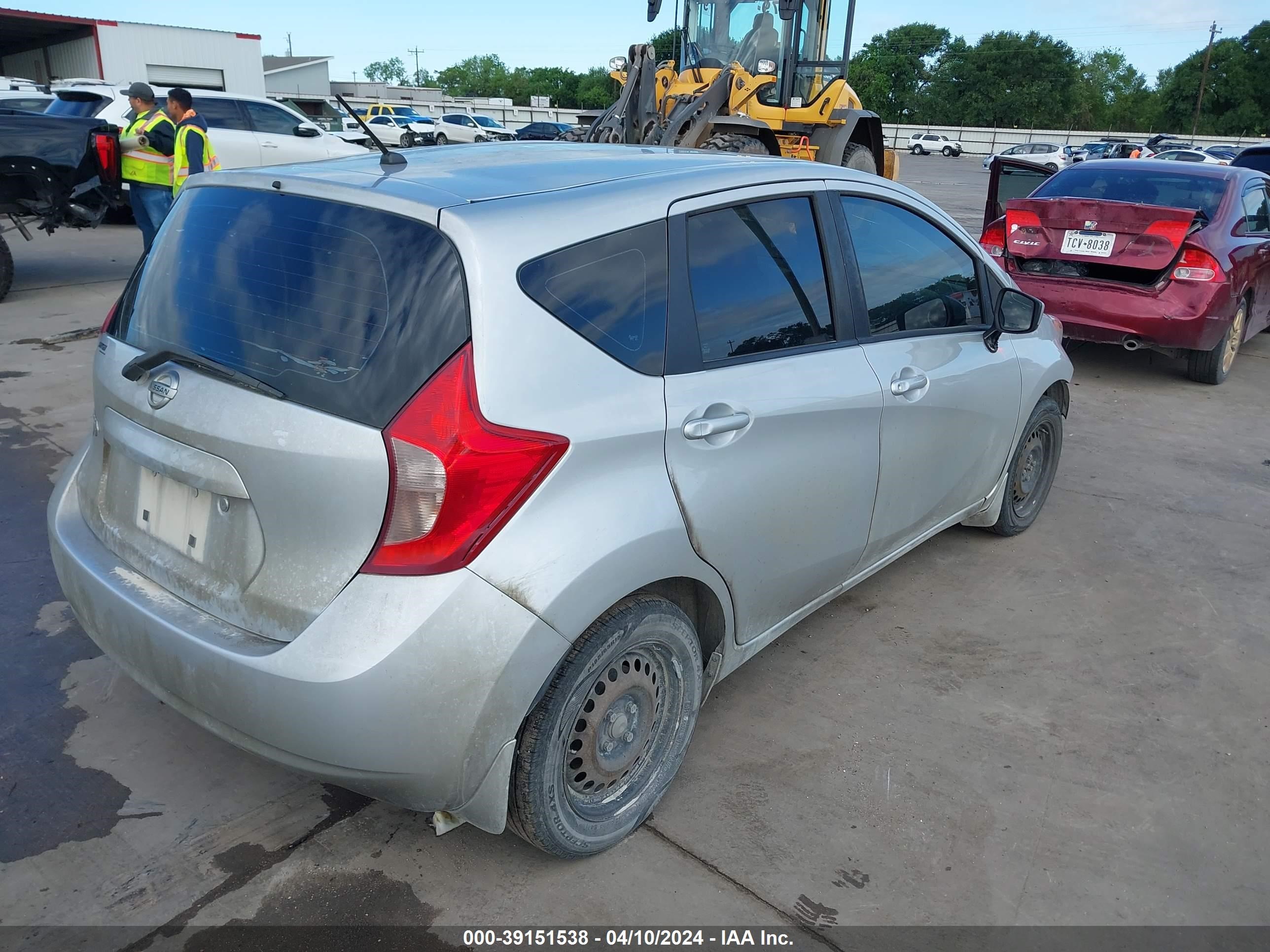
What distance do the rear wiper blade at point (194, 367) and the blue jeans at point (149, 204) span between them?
7.24 meters

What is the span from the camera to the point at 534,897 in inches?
95.1

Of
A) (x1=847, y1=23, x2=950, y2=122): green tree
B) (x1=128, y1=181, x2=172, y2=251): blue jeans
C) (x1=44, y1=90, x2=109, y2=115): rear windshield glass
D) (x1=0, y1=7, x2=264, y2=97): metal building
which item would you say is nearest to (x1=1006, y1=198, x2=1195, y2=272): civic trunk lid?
(x1=128, y1=181, x2=172, y2=251): blue jeans

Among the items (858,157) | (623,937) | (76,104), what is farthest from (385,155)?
(76,104)

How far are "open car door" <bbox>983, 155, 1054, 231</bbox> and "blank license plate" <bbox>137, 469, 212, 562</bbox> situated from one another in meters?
7.43

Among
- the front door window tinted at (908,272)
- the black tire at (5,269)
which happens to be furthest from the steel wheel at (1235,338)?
the black tire at (5,269)

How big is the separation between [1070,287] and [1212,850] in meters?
5.27

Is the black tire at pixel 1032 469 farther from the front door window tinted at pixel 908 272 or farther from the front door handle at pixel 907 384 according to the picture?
the front door handle at pixel 907 384

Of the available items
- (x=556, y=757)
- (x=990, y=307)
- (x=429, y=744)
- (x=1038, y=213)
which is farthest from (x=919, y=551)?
(x=1038, y=213)

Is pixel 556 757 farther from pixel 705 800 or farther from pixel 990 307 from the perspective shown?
pixel 990 307

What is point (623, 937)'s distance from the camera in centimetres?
231

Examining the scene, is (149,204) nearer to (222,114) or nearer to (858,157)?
(222,114)

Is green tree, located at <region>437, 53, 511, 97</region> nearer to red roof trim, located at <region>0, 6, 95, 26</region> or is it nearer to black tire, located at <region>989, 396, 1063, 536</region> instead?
red roof trim, located at <region>0, 6, 95, 26</region>

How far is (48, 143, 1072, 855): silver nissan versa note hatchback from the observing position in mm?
2051

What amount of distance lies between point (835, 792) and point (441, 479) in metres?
1.59
